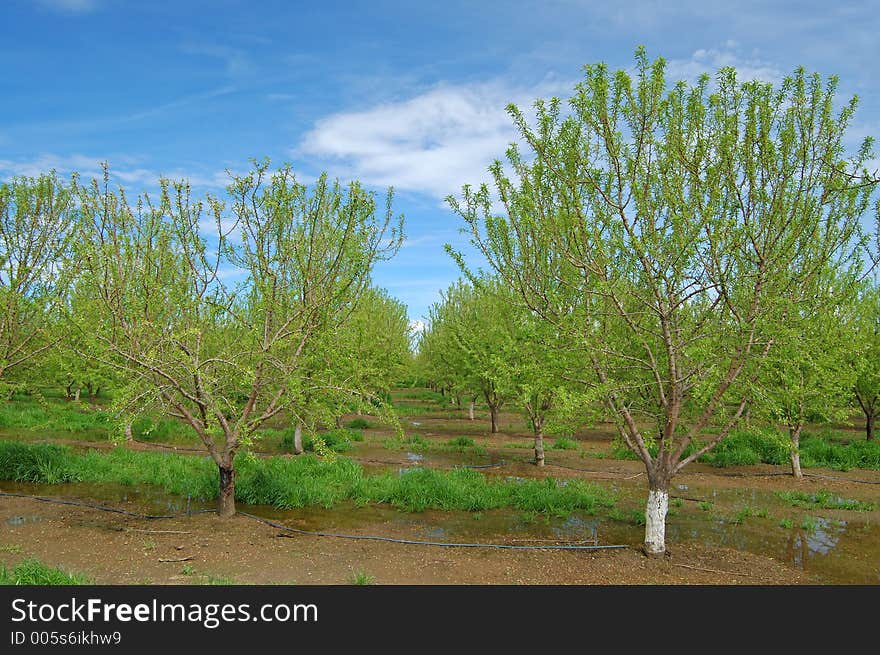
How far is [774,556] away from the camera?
8859 mm

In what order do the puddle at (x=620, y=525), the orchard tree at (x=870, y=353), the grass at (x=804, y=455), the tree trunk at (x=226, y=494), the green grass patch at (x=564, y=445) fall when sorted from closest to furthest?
the puddle at (x=620, y=525) → the tree trunk at (x=226, y=494) → the grass at (x=804, y=455) → the orchard tree at (x=870, y=353) → the green grass patch at (x=564, y=445)

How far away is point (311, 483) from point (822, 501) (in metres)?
11.2

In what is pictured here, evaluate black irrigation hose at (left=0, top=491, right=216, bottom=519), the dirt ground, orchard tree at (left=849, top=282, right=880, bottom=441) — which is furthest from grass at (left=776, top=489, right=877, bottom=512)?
black irrigation hose at (left=0, top=491, right=216, bottom=519)

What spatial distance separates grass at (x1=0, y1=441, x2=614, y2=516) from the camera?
1120 centimetres

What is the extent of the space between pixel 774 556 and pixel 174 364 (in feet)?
33.2

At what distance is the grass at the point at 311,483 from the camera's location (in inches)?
441

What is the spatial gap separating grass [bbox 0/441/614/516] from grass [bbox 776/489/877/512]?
4200 mm

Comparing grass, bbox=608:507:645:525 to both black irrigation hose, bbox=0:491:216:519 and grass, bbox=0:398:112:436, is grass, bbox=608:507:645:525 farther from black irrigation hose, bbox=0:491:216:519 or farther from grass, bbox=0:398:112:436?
grass, bbox=0:398:112:436

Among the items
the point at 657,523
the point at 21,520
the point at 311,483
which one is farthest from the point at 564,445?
the point at 21,520

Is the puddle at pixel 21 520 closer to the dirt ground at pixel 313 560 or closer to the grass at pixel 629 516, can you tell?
the dirt ground at pixel 313 560

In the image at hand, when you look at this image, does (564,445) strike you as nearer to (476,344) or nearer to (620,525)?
(476,344)

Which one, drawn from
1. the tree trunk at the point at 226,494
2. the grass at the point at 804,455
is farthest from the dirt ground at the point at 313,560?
the grass at the point at 804,455

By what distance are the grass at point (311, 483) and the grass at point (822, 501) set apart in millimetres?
4200
